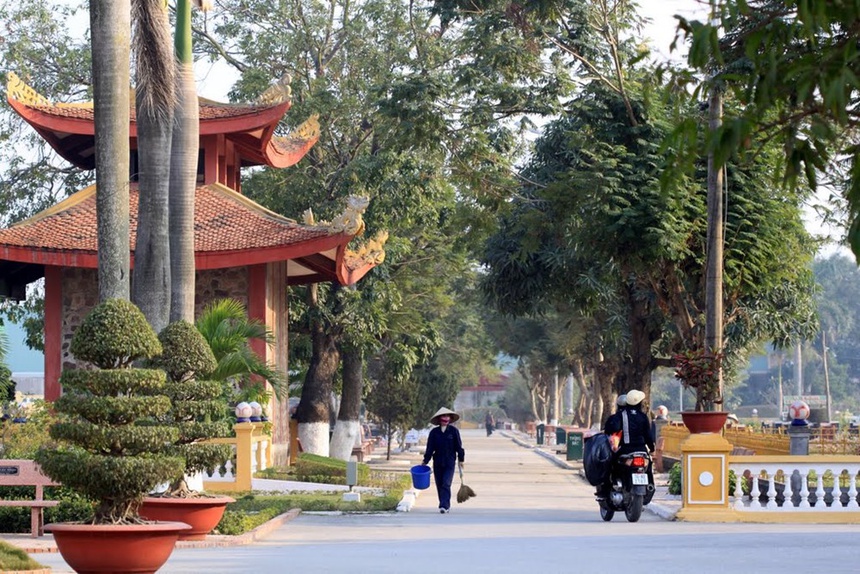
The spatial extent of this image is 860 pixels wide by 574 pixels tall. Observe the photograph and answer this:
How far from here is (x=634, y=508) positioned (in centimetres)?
1947

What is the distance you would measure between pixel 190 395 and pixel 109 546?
3868mm

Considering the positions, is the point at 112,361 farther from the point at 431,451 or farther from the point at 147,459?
the point at 431,451

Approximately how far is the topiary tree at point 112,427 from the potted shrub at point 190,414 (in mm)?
2714

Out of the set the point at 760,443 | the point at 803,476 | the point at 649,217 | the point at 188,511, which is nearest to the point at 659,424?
the point at 760,443

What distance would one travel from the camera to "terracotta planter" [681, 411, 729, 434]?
19969mm

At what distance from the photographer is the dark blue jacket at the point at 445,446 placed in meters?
22.1

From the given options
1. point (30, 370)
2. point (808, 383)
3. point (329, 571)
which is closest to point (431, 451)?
point (329, 571)

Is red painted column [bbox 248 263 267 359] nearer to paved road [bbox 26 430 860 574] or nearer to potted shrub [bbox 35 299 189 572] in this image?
paved road [bbox 26 430 860 574]

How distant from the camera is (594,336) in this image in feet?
171

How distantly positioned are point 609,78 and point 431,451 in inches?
430

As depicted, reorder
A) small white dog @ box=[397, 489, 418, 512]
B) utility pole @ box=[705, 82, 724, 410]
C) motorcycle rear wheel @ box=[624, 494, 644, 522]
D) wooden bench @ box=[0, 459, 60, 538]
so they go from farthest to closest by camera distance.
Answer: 1. small white dog @ box=[397, 489, 418, 512]
2. utility pole @ box=[705, 82, 724, 410]
3. motorcycle rear wheel @ box=[624, 494, 644, 522]
4. wooden bench @ box=[0, 459, 60, 538]

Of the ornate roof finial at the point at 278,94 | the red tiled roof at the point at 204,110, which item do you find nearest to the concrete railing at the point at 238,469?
the red tiled roof at the point at 204,110

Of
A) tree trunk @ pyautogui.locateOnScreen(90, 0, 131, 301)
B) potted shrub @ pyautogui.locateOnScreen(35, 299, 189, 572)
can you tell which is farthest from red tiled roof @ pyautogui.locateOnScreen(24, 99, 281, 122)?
potted shrub @ pyautogui.locateOnScreen(35, 299, 189, 572)

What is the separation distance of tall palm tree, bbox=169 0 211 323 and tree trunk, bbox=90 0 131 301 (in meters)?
3.10
